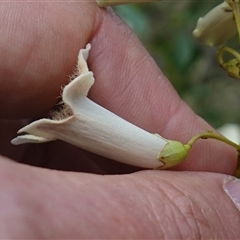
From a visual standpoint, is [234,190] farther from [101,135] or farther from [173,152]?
[101,135]

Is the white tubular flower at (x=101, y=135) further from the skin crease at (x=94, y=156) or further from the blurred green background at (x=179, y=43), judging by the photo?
the blurred green background at (x=179, y=43)

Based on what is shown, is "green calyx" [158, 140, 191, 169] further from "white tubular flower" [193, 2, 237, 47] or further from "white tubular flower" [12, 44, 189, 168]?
"white tubular flower" [193, 2, 237, 47]

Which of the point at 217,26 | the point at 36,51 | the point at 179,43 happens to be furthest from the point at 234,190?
the point at 179,43

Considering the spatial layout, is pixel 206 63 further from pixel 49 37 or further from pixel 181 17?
pixel 49 37

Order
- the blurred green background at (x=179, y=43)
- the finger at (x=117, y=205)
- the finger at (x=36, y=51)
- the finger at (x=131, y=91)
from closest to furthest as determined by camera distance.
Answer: the finger at (x=117, y=205) < the finger at (x=36, y=51) < the finger at (x=131, y=91) < the blurred green background at (x=179, y=43)

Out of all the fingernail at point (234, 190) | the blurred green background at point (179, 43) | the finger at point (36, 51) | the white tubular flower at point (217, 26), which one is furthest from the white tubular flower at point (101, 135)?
the blurred green background at point (179, 43)

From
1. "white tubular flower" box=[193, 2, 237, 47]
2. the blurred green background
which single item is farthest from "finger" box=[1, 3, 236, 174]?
the blurred green background
